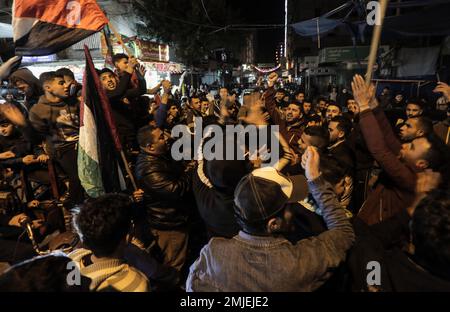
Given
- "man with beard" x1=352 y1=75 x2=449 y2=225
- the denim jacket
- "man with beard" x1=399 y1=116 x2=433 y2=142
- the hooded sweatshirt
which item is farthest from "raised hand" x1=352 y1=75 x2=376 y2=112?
the hooded sweatshirt

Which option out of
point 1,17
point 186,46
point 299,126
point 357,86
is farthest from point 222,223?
point 186,46

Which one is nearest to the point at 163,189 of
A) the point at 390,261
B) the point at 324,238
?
the point at 324,238

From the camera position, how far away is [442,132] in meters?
4.53

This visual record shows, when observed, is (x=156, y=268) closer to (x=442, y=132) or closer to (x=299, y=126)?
(x=299, y=126)

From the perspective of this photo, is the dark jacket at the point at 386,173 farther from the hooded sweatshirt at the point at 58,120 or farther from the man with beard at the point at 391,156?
the hooded sweatshirt at the point at 58,120

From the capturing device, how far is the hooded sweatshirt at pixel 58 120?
4250mm

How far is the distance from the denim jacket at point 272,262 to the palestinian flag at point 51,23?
3338 mm

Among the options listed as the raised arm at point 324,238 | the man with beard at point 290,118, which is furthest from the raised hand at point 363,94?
the man with beard at point 290,118

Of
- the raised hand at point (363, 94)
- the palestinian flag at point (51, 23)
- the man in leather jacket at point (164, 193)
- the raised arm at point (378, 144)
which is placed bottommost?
the man in leather jacket at point (164, 193)

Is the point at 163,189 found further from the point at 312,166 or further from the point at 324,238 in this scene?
the point at 324,238

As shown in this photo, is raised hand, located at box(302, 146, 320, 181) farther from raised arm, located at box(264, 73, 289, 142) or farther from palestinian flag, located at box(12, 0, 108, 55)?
palestinian flag, located at box(12, 0, 108, 55)

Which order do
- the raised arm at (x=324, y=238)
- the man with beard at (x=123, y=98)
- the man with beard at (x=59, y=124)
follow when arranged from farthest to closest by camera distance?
the man with beard at (x=123, y=98)
the man with beard at (x=59, y=124)
the raised arm at (x=324, y=238)

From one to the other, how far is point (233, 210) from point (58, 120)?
3.15m

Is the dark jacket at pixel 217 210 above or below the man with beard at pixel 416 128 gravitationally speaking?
below
